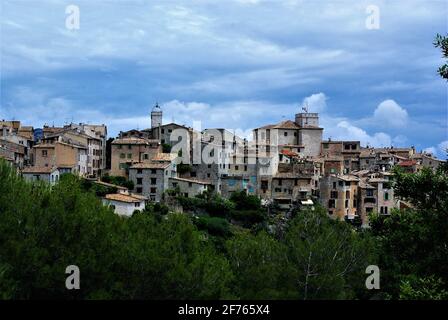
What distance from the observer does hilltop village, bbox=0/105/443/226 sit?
184 ft

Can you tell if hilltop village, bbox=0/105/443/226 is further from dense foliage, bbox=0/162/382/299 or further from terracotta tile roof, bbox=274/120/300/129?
dense foliage, bbox=0/162/382/299

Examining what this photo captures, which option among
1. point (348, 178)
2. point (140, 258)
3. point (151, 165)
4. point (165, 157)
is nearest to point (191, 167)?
point (165, 157)

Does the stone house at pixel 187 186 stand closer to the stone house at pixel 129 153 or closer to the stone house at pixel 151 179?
the stone house at pixel 151 179

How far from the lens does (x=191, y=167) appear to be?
6119 centimetres

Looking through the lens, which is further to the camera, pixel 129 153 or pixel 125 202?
pixel 129 153

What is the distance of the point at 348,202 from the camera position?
2345 inches

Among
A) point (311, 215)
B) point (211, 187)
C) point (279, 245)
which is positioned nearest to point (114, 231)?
point (279, 245)

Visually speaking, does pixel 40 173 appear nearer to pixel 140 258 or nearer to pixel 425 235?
pixel 140 258

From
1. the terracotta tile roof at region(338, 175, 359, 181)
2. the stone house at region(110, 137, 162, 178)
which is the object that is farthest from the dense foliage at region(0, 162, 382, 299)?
the stone house at region(110, 137, 162, 178)

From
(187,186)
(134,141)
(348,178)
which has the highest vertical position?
(134,141)

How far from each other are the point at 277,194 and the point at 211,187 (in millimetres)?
6188

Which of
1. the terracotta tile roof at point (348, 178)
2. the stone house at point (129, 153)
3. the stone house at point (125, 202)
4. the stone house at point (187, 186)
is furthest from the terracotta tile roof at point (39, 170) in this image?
the terracotta tile roof at point (348, 178)
